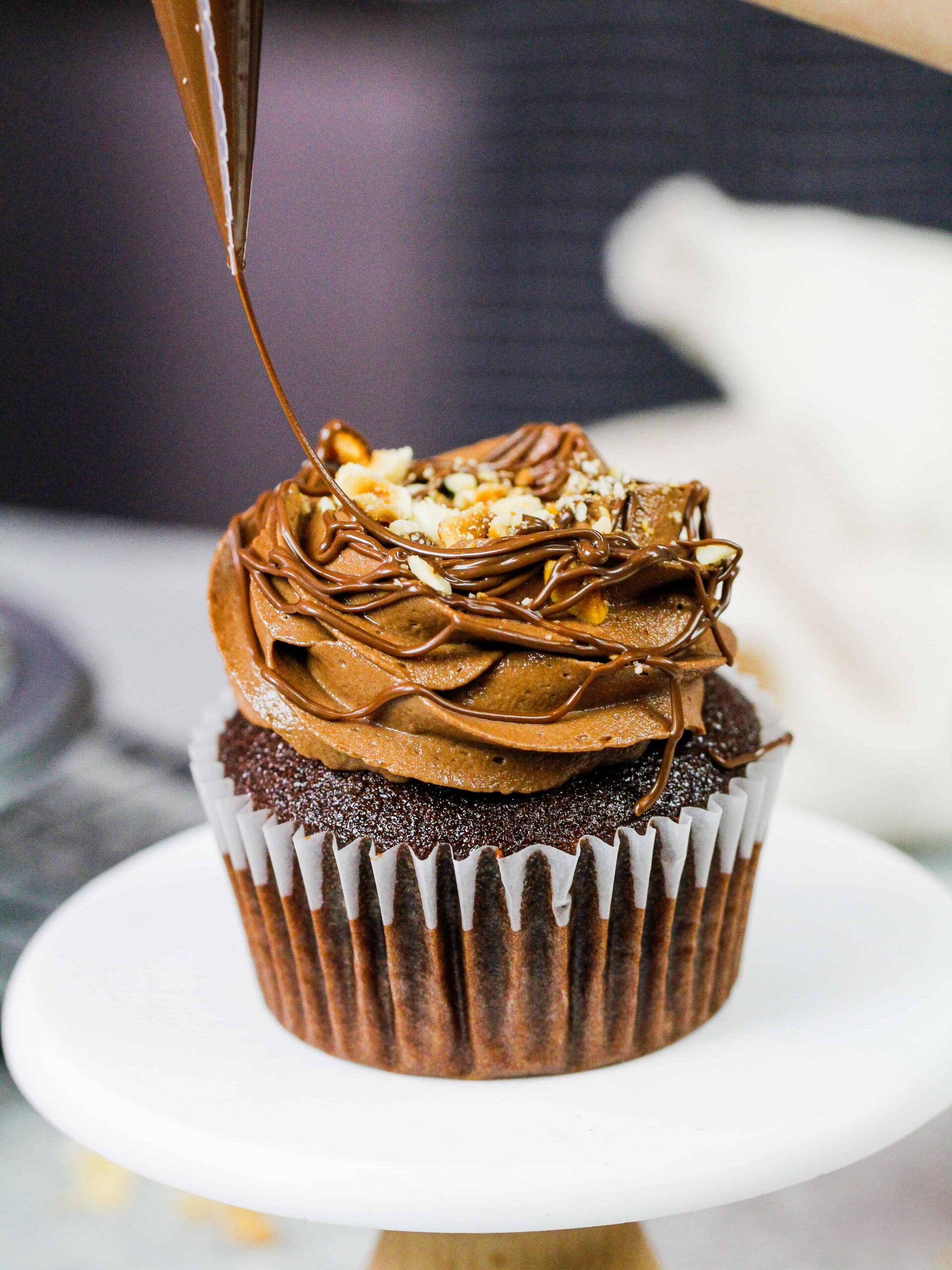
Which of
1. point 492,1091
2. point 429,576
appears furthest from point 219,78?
point 492,1091

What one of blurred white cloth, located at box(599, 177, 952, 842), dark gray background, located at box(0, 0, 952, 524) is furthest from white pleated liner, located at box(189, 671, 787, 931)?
dark gray background, located at box(0, 0, 952, 524)

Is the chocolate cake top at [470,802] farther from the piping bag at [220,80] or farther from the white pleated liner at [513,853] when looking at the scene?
the piping bag at [220,80]

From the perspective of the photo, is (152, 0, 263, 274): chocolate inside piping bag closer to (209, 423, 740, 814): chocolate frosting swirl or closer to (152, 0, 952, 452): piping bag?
(152, 0, 952, 452): piping bag

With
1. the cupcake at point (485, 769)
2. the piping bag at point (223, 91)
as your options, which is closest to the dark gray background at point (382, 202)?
the cupcake at point (485, 769)

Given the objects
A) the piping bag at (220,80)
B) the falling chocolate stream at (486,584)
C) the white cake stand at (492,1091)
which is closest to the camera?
the piping bag at (220,80)

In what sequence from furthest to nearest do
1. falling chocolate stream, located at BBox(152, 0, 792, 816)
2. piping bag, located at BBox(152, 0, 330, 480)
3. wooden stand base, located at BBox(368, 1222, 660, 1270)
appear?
wooden stand base, located at BBox(368, 1222, 660, 1270)
falling chocolate stream, located at BBox(152, 0, 792, 816)
piping bag, located at BBox(152, 0, 330, 480)

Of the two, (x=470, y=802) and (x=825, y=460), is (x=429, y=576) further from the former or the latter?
(x=825, y=460)

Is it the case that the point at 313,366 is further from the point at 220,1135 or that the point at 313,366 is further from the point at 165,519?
the point at 220,1135
